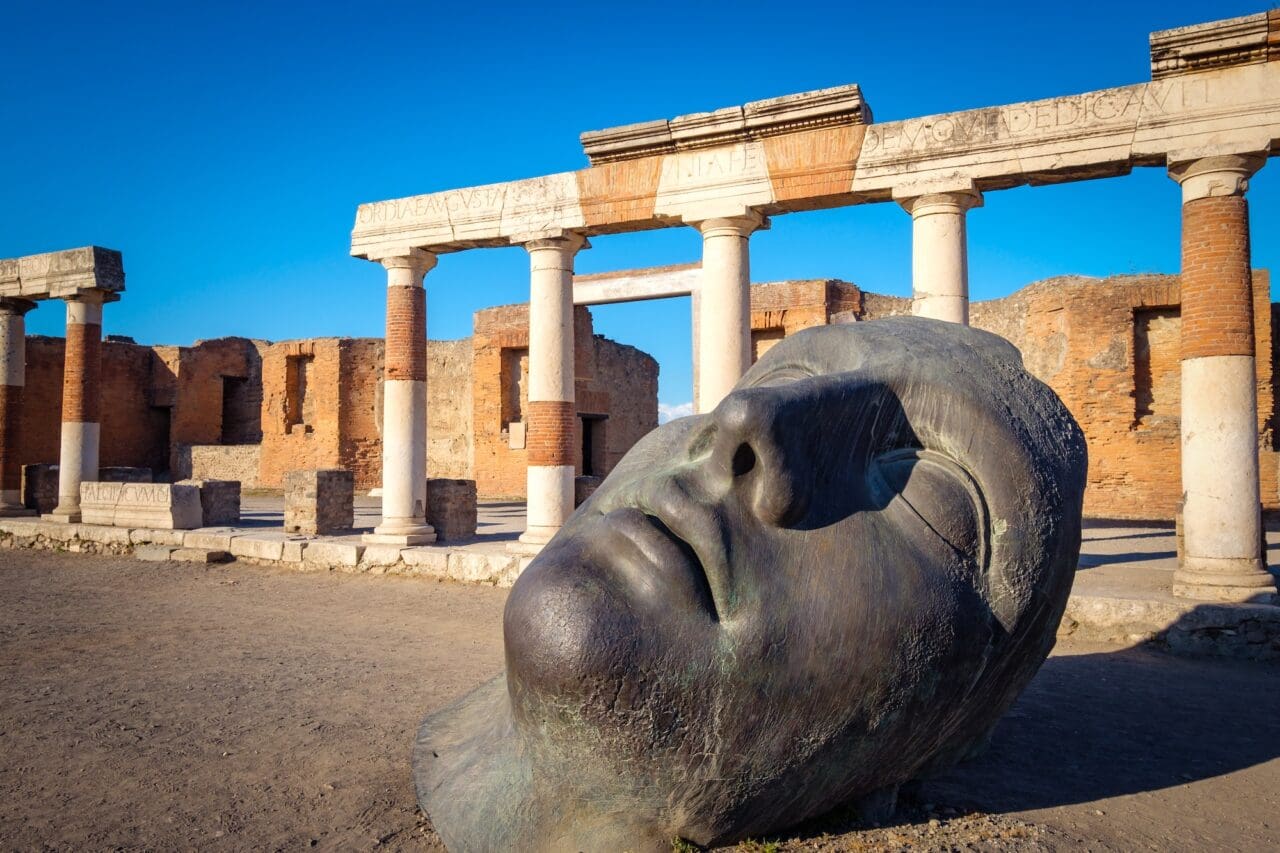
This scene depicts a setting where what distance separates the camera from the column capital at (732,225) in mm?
8758

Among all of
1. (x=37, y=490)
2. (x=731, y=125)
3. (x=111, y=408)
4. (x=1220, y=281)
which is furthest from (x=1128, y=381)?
(x=111, y=408)

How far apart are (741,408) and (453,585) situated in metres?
7.60

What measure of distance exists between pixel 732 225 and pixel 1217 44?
4.27 m

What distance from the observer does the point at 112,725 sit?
4.34 meters

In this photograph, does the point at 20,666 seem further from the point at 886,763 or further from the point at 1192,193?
the point at 1192,193

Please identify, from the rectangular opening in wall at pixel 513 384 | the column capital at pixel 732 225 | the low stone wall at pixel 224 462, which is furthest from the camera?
the low stone wall at pixel 224 462

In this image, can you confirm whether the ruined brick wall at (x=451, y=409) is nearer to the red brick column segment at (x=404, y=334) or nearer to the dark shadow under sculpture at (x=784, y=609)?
the red brick column segment at (x=404, y=334)

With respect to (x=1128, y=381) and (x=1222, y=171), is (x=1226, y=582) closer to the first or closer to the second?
(x=1222, y=171)

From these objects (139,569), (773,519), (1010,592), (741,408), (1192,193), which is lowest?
(139,569)

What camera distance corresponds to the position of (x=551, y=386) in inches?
381

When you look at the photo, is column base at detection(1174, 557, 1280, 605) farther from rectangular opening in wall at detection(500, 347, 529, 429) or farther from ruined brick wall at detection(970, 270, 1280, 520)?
rectangular opening in wall at detection(500, 347, 529, 429)

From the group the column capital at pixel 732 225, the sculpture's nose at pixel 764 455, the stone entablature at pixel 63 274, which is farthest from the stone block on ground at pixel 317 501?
the sculpture's nose at pixel 764 455

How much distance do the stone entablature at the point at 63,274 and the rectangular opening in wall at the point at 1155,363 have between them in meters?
17.5

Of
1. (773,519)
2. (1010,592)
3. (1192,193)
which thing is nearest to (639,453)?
(773,519)
